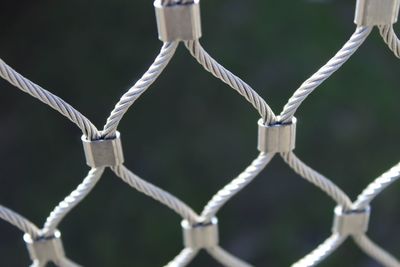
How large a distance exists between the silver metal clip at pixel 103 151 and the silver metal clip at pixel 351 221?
0.75 ft

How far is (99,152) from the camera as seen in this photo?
0.43 meters

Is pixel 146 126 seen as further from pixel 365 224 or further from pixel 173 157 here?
pixel 365 224

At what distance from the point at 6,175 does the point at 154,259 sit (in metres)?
0.35

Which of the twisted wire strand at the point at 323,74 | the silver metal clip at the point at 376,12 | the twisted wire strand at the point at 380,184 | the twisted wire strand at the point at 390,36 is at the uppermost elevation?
the silver metal clip at the point at 376,12

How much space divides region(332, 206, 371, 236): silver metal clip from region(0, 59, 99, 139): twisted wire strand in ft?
0.83

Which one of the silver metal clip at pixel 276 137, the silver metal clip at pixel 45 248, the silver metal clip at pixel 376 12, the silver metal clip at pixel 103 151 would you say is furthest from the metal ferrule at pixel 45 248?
the silver metal clip at pixel 376 12

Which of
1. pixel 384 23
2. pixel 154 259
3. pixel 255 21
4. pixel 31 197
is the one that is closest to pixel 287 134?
pixel 384 23

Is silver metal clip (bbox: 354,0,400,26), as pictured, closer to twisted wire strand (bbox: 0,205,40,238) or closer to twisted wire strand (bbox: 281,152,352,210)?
twisted wire strand (bbox: 281,152,352,210)

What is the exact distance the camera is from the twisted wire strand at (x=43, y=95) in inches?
15.4

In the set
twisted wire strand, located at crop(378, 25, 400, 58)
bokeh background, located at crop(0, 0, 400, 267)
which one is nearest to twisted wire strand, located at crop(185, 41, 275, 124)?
twisted wire strand, located at crop(378, 25, 400, 58)

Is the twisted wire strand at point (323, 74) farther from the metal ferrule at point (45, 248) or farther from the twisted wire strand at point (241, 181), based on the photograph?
the metal ferrule at point (45, 248)

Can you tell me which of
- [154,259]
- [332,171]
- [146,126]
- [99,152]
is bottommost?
[154,259]

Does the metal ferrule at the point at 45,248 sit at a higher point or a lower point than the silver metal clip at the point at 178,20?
lower

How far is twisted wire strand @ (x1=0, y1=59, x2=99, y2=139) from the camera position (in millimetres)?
392
